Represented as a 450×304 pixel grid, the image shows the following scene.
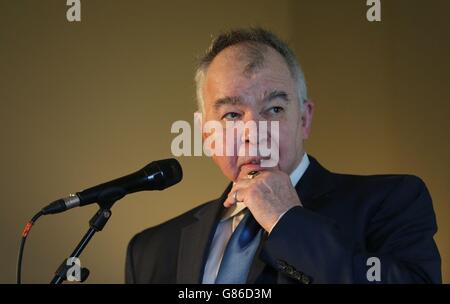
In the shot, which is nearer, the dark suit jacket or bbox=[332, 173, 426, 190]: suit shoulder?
the dark suit jacket

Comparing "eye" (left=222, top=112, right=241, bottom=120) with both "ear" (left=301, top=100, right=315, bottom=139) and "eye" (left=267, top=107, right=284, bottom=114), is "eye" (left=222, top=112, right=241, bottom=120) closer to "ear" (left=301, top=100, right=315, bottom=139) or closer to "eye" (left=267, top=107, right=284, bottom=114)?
"eye" (left=267, top=107, right=284, bottom=114)

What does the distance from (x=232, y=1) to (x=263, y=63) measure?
1.00 meters

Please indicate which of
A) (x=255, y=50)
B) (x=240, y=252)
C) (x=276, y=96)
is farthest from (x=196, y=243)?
(x=255, y=50)

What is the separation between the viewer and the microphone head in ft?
4.75

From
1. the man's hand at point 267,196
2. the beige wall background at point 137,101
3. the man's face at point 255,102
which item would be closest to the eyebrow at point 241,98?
the man's face at point 255,102

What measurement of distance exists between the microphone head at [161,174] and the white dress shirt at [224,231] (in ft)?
0.98

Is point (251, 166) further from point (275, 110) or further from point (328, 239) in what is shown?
point (328, 239)

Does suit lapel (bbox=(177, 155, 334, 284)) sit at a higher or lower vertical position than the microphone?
lower

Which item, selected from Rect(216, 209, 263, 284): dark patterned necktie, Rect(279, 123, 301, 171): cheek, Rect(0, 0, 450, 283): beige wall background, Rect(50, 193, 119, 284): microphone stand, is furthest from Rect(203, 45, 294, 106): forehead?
Rect(0, 0, 450, 283): beige wall background

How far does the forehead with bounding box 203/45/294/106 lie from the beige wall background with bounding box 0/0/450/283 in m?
0.77

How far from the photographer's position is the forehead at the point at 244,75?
1680 mm

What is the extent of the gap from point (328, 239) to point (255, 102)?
47cm

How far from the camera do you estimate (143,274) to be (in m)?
1.82
